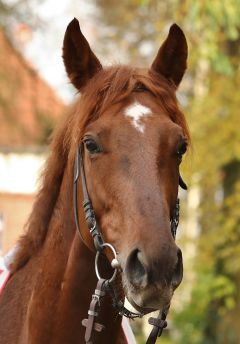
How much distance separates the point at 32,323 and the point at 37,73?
14872 millimetres

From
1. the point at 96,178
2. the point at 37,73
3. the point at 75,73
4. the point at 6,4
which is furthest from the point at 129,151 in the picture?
the point at 37,73

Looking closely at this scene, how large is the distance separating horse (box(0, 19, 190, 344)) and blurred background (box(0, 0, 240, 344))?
542 cm

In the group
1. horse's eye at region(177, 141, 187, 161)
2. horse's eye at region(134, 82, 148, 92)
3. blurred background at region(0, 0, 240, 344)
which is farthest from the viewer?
blurred background at region(0, 0, 240, 344)

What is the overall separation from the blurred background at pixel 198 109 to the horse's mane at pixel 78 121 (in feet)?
17.8

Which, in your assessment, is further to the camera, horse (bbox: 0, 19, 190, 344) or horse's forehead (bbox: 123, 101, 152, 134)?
horse's forehead (bbox: 123, 101, 152, 134)

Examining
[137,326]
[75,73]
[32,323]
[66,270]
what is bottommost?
[32,323]

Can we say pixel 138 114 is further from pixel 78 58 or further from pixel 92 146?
pixel 78 58

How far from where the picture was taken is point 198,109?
586 inches

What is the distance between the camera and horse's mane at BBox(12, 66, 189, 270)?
13.7ft

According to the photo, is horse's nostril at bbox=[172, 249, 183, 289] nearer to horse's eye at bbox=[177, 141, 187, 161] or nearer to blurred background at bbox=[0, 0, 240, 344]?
horse's eye at bbox=[177, 141, 187, 161]

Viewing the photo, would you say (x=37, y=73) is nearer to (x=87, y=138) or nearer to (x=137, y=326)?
(x=137, y=326)

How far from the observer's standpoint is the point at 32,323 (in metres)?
4.21

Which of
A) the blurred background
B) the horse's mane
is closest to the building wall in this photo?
the blurred background

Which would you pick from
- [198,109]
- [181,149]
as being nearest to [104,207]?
[181,149]
